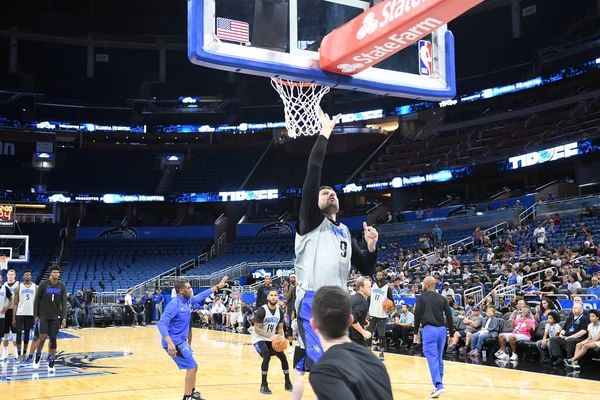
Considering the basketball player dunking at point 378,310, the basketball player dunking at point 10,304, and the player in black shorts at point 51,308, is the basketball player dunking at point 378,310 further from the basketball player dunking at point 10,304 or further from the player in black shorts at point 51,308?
the basketball player dunking at point 10,304

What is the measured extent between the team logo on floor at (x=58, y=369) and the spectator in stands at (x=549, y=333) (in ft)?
27.6

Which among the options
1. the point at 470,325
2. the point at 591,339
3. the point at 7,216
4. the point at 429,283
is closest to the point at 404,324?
the point at 470,325

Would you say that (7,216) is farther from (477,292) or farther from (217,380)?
(217,380)

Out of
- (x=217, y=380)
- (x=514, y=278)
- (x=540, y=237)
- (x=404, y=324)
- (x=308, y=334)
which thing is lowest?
(x=217, y=380)

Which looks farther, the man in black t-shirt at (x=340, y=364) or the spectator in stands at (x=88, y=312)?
the spectator in stands at (x=88, y=312)

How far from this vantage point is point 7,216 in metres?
31.9

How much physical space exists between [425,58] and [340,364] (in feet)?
20.5

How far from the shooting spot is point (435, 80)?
8.19 metres

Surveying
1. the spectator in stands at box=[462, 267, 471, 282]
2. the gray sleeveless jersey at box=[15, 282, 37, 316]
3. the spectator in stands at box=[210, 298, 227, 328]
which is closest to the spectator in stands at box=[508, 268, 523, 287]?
the spectator in stands at box=[462, 267, 471, 282]

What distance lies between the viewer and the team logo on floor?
10.9 metres

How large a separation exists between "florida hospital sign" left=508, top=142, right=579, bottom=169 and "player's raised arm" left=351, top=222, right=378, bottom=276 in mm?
26298

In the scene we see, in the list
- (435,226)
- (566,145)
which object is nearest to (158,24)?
(435,226)

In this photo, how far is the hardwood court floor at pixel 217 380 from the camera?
29.9ft

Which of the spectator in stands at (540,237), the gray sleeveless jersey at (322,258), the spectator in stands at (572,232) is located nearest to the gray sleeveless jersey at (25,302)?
the gray sleeveless jersey at (322,258)
